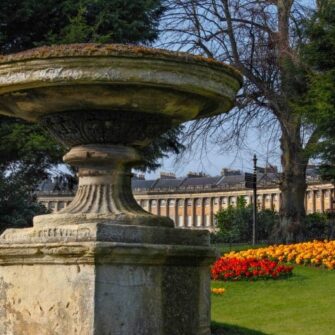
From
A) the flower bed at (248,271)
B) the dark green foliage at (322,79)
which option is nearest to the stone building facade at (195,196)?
the dark green foliage at (322,79)

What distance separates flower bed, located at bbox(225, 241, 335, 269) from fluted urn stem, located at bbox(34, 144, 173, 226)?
933cm

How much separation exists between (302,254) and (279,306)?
4.67 metres

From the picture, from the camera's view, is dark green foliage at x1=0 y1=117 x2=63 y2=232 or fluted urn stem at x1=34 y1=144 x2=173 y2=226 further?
dark green foliage at x1=0 y1=117 x2=63 y2=232

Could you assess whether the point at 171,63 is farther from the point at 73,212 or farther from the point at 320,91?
the point at 320,91

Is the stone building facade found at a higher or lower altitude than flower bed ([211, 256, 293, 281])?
higher

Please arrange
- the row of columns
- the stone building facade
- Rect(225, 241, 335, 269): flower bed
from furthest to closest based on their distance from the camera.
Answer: the row of columns, the stone building facade, Rect(225, 241, 335, 269): flower bed

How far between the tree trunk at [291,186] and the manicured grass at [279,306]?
1000cm

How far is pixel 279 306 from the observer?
10.5 metres

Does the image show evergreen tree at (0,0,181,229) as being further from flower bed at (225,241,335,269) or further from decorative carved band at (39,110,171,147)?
decorative carved band at (39,110,171,147)

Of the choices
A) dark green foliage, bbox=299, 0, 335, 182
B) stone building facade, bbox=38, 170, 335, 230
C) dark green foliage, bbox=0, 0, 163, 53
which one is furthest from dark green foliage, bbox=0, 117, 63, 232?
stone building facade, bbox=38, 170, 335, 230

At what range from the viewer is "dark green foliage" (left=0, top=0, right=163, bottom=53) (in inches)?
645

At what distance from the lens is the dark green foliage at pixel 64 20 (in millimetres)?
16375

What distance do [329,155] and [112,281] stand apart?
49.4ft

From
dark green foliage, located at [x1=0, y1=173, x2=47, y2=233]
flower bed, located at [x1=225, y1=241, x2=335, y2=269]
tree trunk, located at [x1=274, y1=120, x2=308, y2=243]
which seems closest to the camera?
flower bed, located at [x1=225, y1=241, x2=335, y2=269]
